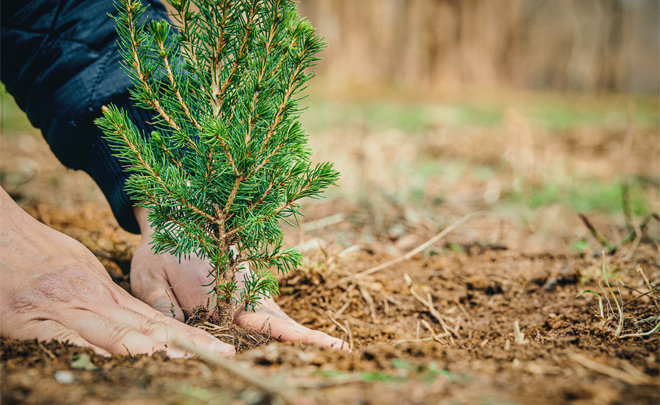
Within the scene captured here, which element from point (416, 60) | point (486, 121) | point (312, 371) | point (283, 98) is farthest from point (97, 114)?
point (416, 60)

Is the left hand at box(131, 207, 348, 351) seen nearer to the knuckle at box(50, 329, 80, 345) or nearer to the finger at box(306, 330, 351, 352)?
the finger at box(306, 330, 351, 352)

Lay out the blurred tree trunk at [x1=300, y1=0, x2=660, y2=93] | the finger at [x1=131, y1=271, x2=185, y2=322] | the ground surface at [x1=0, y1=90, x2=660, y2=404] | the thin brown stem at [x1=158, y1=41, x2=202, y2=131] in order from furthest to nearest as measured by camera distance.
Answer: the blurred tree trunk at [x1=300, y1=0, x2=660, y2=93] < the finger at [x1=131, y1=271, x2=185, y2=322] < the thin brown stem at [x1=158, y1=41, x2=202, y2=131] < the ground surface at [x1=0, y1=90, x2=660, y2=404]

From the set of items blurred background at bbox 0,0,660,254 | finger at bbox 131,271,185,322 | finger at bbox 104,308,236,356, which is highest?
blurred background at bbox 0,0,660,254

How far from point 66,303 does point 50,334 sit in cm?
15

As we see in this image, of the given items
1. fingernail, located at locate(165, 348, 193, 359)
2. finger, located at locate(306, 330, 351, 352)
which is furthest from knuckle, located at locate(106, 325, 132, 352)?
finger, located at locate(306, 330, 351, 352)

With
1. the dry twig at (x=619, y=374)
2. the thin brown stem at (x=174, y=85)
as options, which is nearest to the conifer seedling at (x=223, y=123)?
the thin brown stem at (x=174, y=85)

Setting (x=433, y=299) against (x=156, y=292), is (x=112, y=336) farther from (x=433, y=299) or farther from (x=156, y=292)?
(x=433, y=299)

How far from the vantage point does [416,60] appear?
51.6 feet

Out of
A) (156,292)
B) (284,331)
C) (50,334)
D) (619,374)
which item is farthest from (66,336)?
(619,374)

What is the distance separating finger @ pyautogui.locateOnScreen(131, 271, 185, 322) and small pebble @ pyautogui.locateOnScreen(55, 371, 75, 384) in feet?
1.88

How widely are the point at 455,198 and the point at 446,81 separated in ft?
43.2

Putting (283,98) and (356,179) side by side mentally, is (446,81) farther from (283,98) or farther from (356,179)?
(283,98)

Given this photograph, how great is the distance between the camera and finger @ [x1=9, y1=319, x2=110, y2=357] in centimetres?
127

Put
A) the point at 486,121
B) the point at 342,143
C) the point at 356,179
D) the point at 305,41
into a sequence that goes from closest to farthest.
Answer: the point at 305,41 < the point at 356,179 < the point at 342,143 < the point at 486,121
